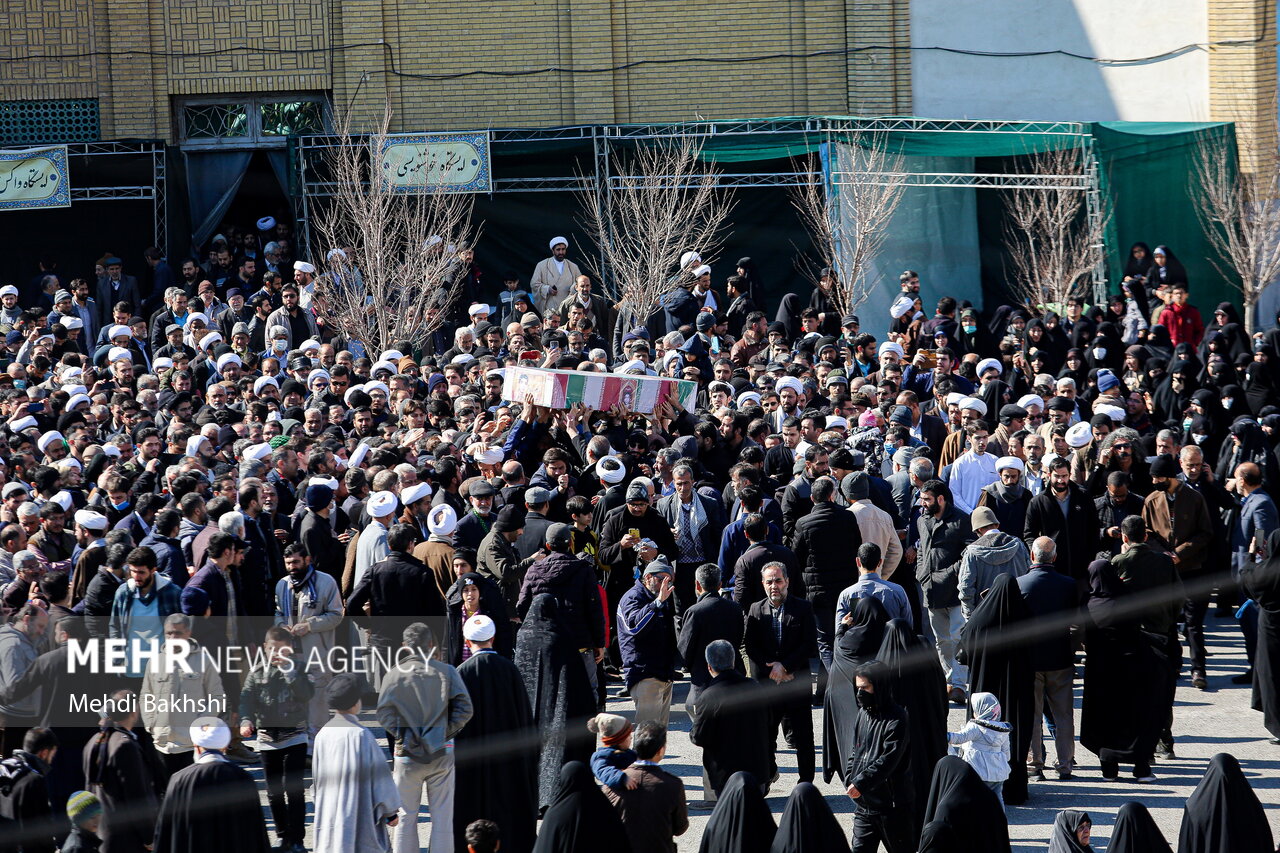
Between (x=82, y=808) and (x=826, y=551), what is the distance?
Answer: 543 cm

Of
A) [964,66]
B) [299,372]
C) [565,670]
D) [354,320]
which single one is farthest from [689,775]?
[964,66]

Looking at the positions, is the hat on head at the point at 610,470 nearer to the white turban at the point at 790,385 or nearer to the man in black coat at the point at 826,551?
the man in black coat at the point at 826,551

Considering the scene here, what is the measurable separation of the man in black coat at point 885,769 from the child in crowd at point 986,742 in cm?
31

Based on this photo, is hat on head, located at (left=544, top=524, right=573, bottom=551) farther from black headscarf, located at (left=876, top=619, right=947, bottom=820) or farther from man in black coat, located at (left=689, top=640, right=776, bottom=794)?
black headscarf, located at (left=876, top=619, right=947, bottom=820)

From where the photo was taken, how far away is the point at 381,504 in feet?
36.1

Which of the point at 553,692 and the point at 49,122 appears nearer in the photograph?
the point at 553,692

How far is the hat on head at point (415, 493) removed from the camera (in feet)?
37.6

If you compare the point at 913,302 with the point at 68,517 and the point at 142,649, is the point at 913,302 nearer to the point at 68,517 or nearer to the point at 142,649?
the point at 68,517

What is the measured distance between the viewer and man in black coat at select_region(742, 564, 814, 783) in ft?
33.0

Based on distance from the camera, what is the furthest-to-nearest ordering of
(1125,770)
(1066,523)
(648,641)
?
(1066,523) → (1125,770) → (648,641)

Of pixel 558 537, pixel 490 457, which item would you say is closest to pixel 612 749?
pixel 558 537

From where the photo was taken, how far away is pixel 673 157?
2303cm

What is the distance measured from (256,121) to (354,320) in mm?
6686

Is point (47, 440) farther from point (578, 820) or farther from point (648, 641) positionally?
point (578, 820)
